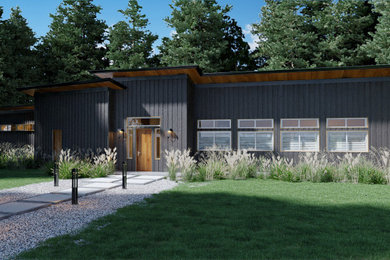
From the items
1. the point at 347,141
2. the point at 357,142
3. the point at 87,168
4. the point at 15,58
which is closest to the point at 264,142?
the point at 347,141

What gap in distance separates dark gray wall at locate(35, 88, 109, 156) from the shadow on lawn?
784 centimetres

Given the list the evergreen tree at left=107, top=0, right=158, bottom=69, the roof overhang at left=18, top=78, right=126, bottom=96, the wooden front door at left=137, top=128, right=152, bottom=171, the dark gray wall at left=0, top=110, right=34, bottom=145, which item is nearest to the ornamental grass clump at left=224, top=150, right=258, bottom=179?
the wooden front door at left=137, top=128, right=152, bottom=171

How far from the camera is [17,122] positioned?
1858 centimetres

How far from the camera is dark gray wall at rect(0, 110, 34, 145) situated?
1748 cm

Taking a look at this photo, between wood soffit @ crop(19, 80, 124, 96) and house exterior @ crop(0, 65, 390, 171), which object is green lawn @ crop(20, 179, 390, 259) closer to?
house exterior @ crop(0, 65, 390, 171)

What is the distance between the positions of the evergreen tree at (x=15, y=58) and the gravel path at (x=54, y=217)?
60.1ft

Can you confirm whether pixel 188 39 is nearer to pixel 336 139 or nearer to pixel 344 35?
pixel 344 35

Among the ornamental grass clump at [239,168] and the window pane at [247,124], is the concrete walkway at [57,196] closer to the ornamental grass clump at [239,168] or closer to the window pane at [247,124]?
the ornamental grass clump at [239,168]

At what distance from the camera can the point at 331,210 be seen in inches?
235

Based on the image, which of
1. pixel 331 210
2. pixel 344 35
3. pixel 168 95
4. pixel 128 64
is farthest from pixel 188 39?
pixel 331 210

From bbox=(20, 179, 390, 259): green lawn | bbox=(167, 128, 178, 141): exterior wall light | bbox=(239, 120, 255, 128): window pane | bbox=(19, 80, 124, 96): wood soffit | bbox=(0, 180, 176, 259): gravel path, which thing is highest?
bbox=(19, 80, 124, 96): wood soffit

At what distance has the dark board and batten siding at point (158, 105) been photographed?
1298 centimetres

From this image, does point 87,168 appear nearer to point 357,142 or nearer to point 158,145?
point 158,145

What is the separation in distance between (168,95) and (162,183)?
169 inches
